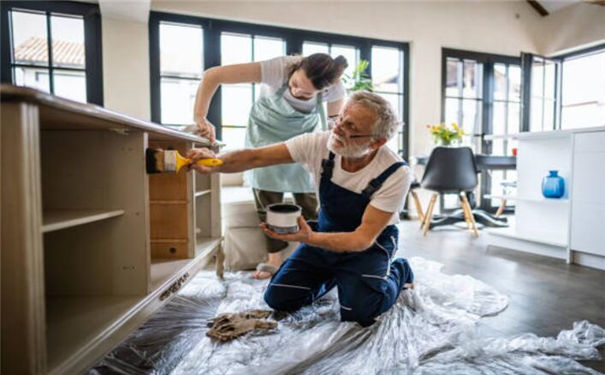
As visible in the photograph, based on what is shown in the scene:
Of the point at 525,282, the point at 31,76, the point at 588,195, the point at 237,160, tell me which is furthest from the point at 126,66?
the point at 588,195

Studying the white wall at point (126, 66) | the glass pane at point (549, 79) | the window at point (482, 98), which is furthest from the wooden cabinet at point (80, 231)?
the glass pane at point (549, 79)

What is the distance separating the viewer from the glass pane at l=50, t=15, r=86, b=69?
11.0 ft

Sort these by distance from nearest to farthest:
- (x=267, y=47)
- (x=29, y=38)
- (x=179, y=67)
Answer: (x=29, y=38) → (x=179, y=67) → (x=267, y=47)

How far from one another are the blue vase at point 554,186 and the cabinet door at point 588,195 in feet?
0.64

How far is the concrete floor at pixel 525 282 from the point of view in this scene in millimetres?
1459

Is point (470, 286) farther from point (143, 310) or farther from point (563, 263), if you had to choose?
point (143, 310)

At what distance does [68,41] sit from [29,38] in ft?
0.99

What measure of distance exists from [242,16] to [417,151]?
99.6 inches

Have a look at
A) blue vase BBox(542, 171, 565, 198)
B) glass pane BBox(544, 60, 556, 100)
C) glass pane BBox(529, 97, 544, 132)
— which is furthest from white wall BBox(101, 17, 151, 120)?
glass pane BBox(544, 60, 556, 100)

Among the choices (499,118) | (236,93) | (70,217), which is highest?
(236,93)

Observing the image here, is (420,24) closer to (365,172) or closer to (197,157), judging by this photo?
(365,172)

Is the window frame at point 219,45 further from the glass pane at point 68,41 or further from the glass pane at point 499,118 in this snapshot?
the glass pane at point 499,118

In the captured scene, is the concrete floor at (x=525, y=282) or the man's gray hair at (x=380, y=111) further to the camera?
the concrete floor at (x=525, y=282)

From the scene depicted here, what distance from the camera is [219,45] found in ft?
12.7
